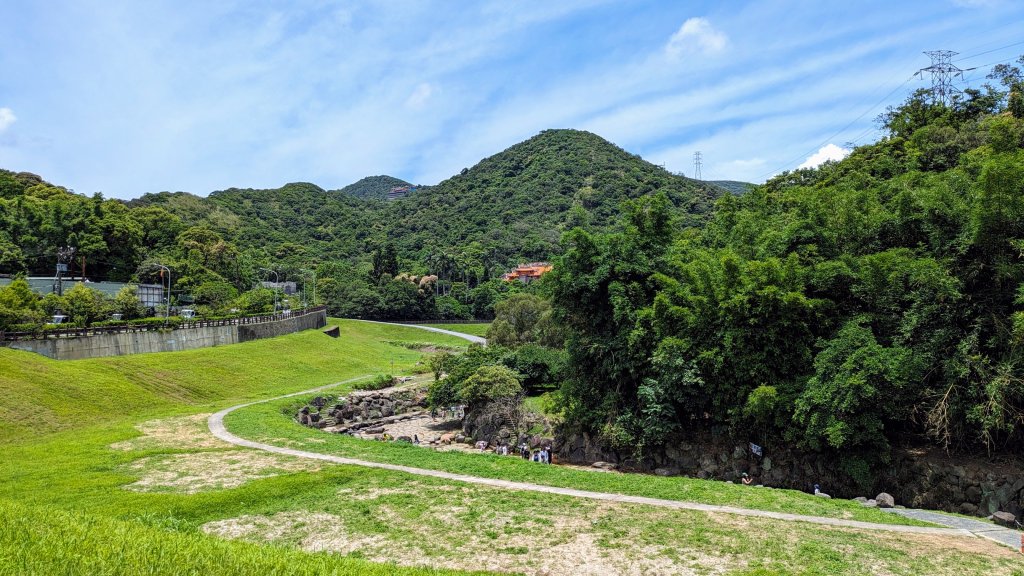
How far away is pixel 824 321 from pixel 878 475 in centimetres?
571

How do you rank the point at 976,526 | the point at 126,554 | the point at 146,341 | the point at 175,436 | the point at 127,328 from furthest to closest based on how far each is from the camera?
the point at 146,341 < the point at 127,328 < the point at 175,436 < the point at 976,526 < the point at 126,554

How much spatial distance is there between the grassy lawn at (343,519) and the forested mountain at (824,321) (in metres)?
5.51

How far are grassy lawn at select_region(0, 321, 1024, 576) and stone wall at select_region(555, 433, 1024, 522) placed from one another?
16.8ft

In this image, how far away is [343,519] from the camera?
13.2m

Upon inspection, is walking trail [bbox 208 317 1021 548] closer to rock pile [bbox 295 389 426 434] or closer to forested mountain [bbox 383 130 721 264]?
rock pile [bbox 295 389 426 434]

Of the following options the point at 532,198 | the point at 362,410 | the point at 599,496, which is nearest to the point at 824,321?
the point at 599,496

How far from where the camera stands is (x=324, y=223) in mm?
163875

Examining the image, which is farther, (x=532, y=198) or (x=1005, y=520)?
(x=532, y=198)

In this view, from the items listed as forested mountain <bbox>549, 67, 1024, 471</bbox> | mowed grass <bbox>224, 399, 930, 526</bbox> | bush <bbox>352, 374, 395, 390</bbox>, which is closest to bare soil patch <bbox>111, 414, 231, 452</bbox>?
mowed grass <bbox>224, 399, 930, 526</bbox>

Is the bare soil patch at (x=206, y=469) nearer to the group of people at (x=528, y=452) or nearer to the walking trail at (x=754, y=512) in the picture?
the walking trail at (x=754, y=512)

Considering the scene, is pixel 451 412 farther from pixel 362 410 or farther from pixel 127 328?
pixel 127 328

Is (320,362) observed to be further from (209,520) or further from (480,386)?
(209,520)

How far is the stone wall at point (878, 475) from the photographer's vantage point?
57.6ft

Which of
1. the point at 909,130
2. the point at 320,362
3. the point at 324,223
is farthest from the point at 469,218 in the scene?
the point at 909,130
